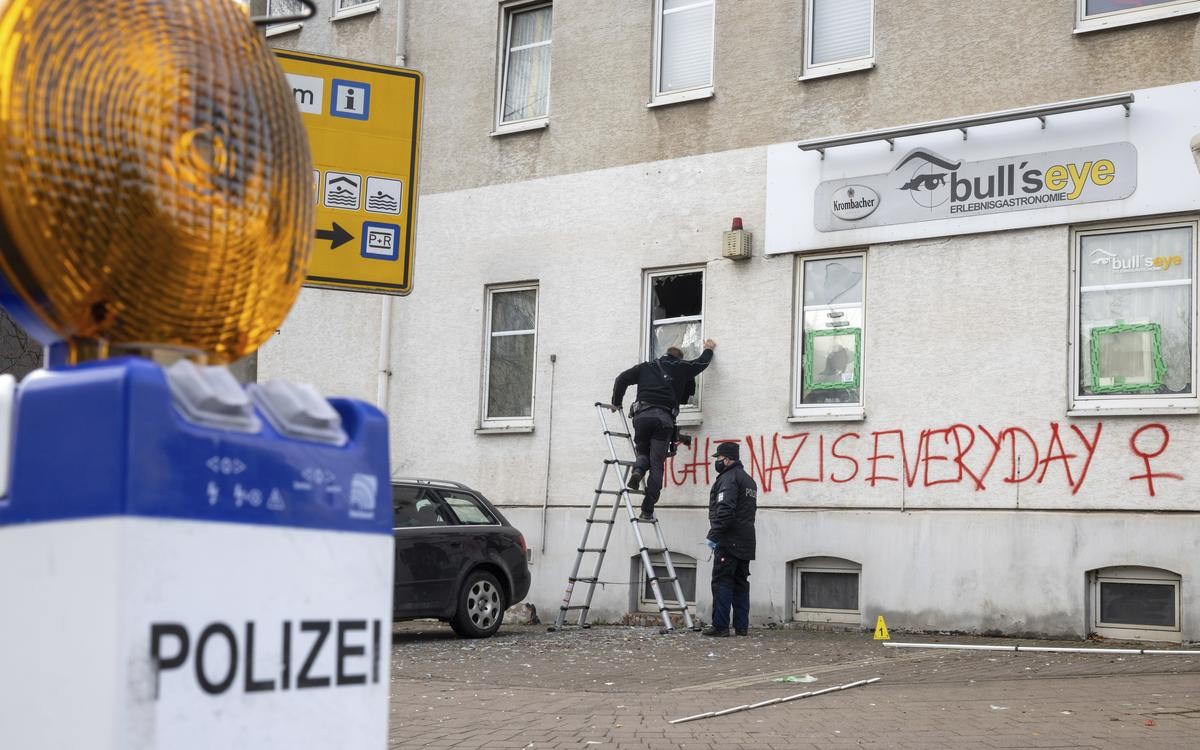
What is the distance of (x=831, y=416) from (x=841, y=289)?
137 cm

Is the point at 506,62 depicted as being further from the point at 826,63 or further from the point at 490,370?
the point at 826,63

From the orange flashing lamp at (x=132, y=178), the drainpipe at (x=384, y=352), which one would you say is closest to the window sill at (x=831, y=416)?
the drainpipe at (x=384, y=352)

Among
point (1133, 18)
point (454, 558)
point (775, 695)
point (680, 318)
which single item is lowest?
point (775, 695)

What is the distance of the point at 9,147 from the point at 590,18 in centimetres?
1730

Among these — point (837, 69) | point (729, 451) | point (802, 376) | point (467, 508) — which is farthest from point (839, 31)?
point (467, 508)

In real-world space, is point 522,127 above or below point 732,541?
above

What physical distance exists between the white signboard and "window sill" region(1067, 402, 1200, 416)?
5.78ft

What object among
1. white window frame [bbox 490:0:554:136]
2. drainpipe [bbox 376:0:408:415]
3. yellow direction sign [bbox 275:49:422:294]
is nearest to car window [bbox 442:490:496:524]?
drainpipe [bbox 376:0:408:415]

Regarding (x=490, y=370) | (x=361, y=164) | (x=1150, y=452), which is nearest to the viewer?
(x=361, y=164)

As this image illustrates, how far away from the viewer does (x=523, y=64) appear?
1906cm

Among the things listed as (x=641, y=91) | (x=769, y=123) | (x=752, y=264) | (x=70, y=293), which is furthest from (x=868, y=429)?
(x=70, y=293)

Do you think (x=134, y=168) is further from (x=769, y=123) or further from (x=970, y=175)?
(x=769, y=123)

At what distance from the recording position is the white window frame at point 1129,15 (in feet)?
A: 45.9

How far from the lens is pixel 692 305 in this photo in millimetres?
17219
